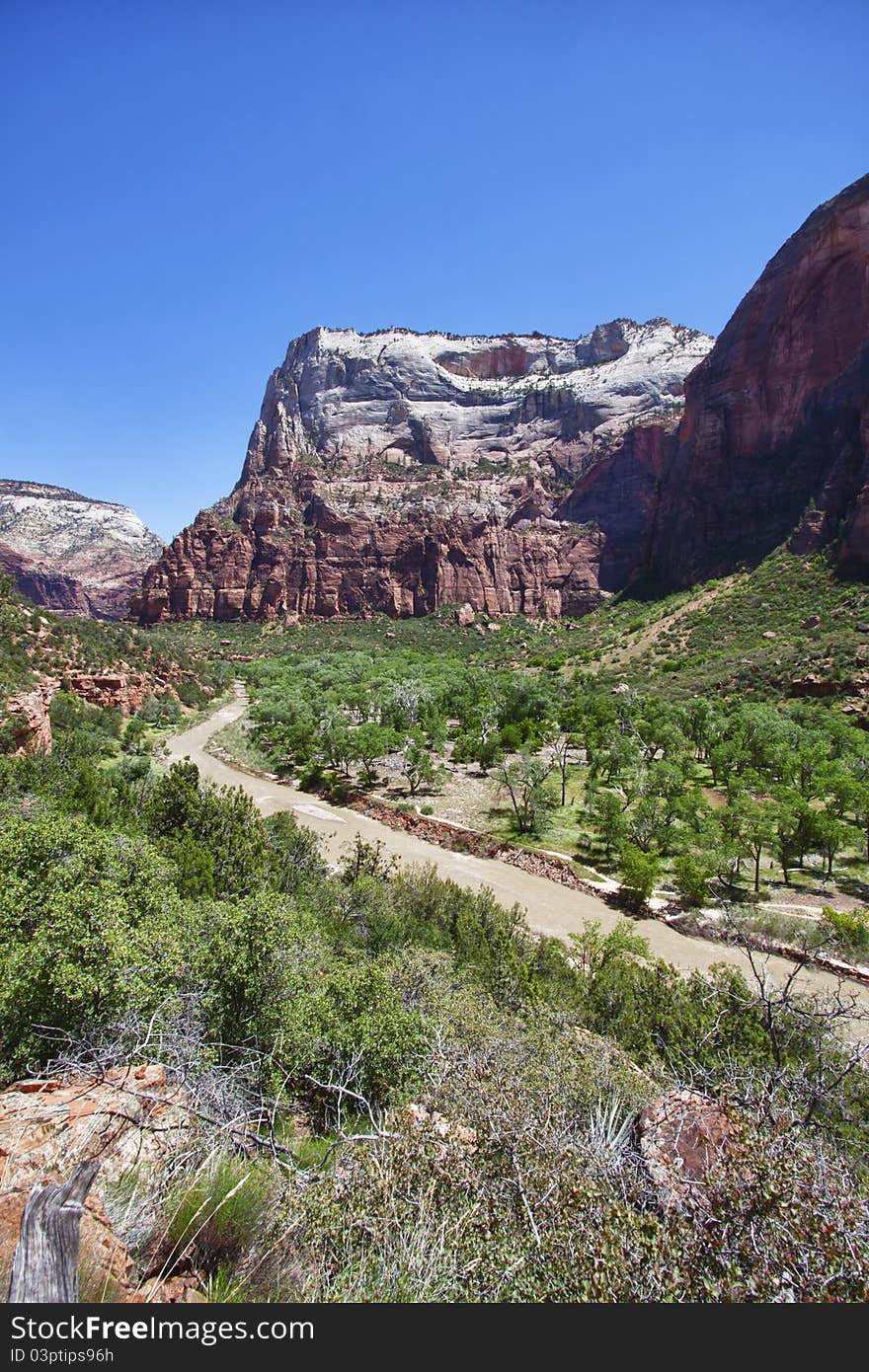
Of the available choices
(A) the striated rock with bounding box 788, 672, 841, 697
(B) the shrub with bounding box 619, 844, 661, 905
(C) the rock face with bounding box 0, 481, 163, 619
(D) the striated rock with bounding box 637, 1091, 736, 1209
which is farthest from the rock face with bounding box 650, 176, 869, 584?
(C) the rock face with bounding box 0, 481, 163, 619

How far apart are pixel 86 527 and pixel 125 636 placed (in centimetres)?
15862

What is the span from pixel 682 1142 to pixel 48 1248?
206 inches

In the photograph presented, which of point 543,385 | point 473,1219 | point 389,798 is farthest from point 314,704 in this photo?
point 543,385

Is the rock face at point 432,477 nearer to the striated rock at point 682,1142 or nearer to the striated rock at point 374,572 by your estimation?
the striated rock at point 374,572

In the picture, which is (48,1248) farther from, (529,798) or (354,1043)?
(529,798)

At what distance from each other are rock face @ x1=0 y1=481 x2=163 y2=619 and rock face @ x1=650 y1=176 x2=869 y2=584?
146m

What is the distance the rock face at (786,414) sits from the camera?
2645 inches

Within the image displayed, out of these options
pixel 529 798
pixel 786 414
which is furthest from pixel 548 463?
pixel 529 798

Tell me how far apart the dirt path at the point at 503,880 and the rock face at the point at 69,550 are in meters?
148

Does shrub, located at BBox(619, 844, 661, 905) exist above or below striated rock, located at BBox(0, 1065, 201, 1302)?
below

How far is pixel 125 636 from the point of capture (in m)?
56.2

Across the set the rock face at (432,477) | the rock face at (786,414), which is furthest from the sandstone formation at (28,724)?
the rock face at (432,477)

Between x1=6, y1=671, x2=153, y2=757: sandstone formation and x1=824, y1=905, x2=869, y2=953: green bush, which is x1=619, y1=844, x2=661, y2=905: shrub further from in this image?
x1=6, y1=671, x2=153, y2=757: sandstone formation

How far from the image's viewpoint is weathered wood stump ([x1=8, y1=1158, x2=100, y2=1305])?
2.89 m
